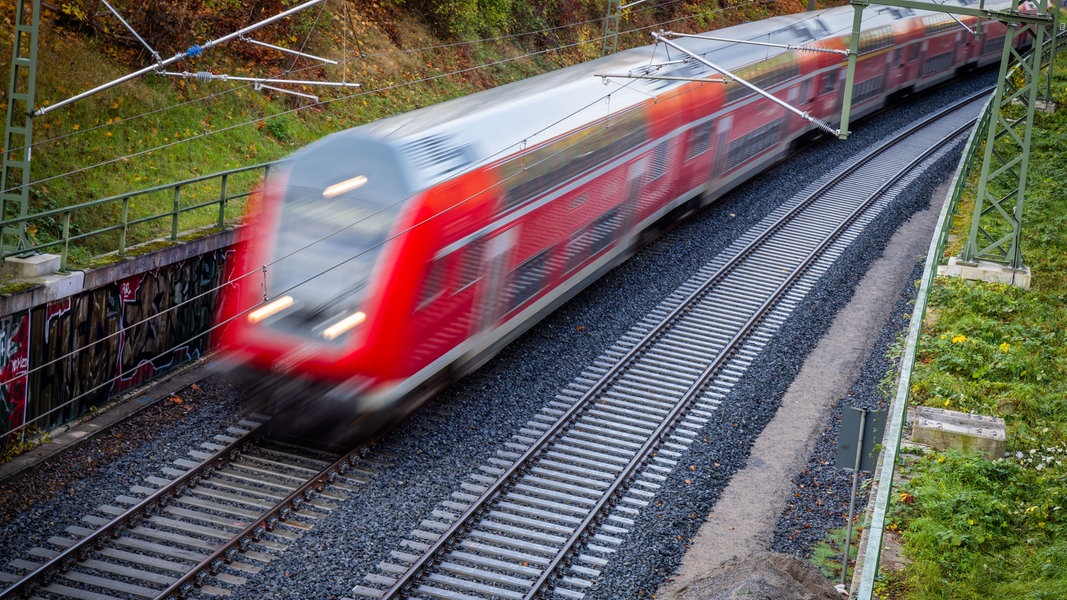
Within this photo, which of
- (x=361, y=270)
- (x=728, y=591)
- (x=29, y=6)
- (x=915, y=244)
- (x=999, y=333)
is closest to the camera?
(x=728, y=591)

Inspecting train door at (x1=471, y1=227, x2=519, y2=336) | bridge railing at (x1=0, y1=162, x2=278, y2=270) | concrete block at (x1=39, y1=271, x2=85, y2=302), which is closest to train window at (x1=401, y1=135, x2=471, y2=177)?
train door at (x1=471, y1=227, x2=519, y2=336)

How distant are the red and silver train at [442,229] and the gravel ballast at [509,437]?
529 mm

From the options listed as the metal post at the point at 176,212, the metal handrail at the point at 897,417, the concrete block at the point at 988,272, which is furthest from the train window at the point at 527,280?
the concrete block at the point at 988,272

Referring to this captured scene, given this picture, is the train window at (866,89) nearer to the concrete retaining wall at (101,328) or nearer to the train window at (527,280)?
the train window at (527,280)

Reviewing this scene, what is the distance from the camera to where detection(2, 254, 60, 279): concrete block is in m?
12.7

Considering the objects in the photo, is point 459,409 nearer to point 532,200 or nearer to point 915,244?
point 532,200

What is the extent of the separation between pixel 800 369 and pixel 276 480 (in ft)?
26.2

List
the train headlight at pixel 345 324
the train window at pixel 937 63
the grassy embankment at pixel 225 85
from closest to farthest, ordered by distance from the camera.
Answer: the train headlight at pixel 345 324, the grassy embankment at pixel 225 85, the train window at pixel 937 63

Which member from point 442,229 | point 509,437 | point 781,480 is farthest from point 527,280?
point 781,480

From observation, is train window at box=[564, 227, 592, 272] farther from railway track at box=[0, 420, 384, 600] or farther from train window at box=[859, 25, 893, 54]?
train window at box=[859, 25, 893, 54]

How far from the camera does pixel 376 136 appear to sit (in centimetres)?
1284

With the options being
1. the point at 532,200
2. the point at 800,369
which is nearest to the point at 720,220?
the point at 800,369

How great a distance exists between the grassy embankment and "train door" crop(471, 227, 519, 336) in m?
5.27

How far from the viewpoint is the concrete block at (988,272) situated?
1759cm
